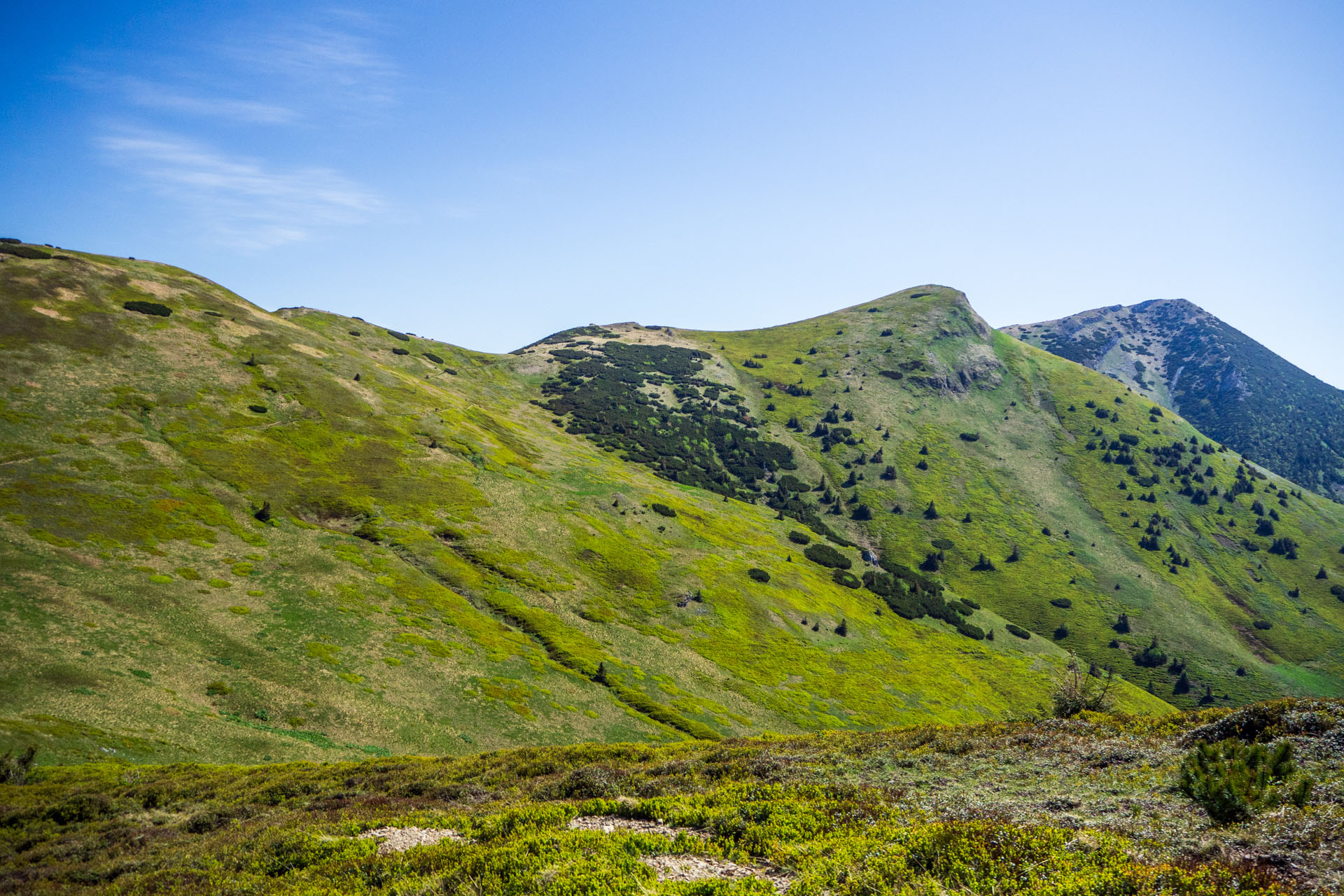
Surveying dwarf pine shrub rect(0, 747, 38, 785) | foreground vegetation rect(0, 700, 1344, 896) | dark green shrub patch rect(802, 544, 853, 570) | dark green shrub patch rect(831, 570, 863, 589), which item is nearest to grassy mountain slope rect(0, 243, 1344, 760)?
dark green shrub patch rect(831, 570, 863, 589)

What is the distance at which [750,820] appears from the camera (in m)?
17.3

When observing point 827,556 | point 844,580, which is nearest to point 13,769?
point 844,580

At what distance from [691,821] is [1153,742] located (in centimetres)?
1976

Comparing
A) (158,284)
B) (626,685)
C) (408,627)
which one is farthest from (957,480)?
(158,284)

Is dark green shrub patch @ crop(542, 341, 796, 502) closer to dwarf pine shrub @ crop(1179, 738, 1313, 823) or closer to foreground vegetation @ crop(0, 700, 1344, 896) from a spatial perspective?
foreground vegetation @ crop(0, 700, 1344, 896)

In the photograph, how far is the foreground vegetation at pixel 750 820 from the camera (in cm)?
1280

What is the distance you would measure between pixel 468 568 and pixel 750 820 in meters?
67.2

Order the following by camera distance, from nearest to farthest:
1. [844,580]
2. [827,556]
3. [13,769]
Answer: [13,769]
[844,580]
[827,556]

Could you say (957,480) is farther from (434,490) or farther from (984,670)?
(434,490)

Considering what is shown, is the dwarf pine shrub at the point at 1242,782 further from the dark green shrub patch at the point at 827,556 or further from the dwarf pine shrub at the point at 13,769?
the dark green shrub patch at the point at 827,556

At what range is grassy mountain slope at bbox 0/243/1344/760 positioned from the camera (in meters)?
47.2

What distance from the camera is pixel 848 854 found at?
14.1 metres

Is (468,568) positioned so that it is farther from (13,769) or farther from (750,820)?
(750,820)

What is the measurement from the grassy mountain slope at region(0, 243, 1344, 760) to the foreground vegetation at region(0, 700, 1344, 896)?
54.5 ft
